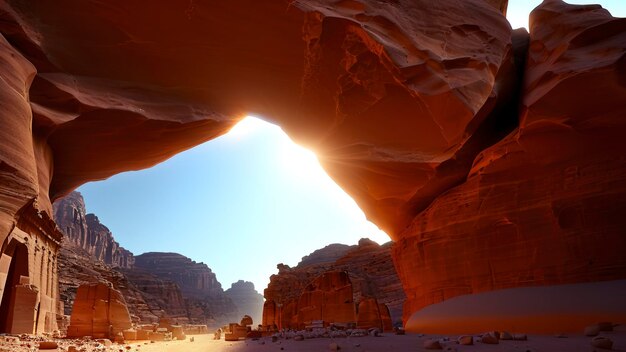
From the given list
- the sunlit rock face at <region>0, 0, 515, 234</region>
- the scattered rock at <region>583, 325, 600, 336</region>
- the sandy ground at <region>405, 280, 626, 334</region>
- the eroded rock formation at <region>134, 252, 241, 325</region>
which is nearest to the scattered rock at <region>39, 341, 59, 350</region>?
the sunlit rock face at <region>0, 0, 515, 234</region>

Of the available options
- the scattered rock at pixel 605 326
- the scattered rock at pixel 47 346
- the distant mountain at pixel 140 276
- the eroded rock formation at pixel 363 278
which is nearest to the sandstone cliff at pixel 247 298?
the distant mountain at pixel 140 276

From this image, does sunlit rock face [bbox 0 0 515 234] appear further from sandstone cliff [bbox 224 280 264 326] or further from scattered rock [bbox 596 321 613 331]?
sandstone cliff [bbox 224 280 264 326]

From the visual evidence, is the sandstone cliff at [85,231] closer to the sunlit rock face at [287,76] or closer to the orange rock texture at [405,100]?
the sunlit rock face at [287,76]

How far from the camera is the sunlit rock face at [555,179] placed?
27.7 ft

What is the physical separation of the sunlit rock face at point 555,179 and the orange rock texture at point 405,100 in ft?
0.11

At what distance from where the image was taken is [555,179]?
364 inches

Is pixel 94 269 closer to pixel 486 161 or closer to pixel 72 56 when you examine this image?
pixel 72 56

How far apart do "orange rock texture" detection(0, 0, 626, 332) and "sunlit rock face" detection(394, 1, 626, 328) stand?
34 millimetres

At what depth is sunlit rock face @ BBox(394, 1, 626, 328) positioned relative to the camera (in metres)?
8.44

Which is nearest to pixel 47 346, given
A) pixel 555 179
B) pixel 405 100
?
pixel 405 100

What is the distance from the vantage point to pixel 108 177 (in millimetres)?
14195

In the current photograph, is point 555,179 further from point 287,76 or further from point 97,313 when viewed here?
point 97,313

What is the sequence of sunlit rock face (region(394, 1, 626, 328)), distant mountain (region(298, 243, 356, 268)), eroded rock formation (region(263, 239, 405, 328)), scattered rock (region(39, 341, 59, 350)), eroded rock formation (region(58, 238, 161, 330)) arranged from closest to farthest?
scattered rock (region(39, 341, 59, 350)) < sunlit rock face (region(394, 1, 626, 328)) < eroded rock formation (region(58, 238, 161, 330)) < eroded rock formation (region(263, 239, 405, 328)) < distant mountain (region(298, 243, 356, 268))

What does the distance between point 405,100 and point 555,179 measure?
3.81 metres
